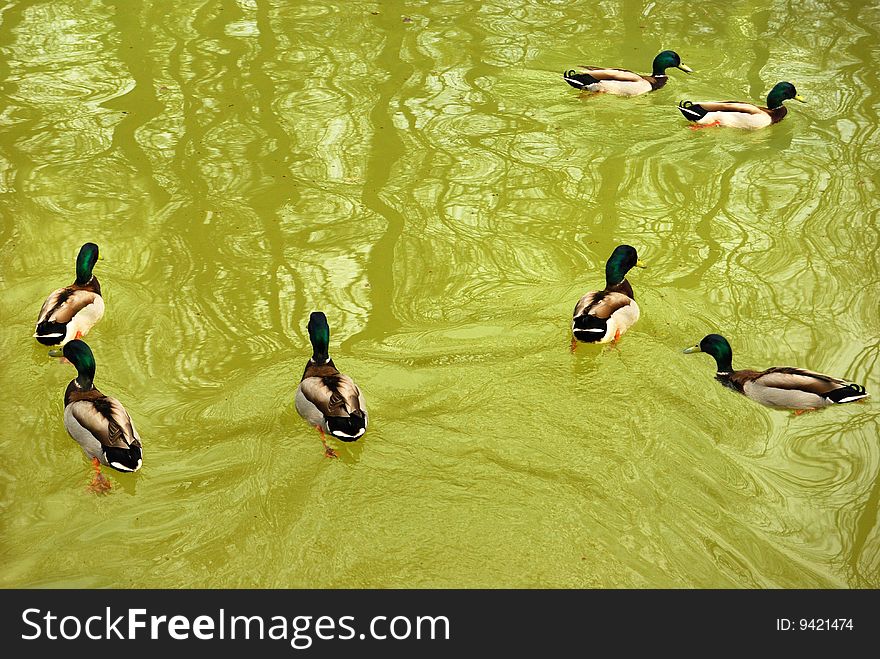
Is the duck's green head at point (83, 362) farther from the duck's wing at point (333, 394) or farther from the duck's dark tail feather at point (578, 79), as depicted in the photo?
the duck's dark tail feather at point (578, 79)

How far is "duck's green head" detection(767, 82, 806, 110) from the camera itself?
728cm

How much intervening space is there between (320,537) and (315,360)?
104 cm

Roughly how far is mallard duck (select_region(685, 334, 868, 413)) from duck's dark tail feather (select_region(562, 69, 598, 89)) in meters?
3.79

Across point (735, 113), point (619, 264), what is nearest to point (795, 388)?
point (619, 264)

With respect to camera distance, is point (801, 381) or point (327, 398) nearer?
point (327, 398)

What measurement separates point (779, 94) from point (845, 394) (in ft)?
12.3

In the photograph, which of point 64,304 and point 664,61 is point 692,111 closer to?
point 664,61

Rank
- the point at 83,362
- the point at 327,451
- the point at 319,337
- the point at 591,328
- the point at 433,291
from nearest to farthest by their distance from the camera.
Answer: the point at 327,451, the point at 83,362, the point at 319,337, the point at 591,328, the point at 433,291

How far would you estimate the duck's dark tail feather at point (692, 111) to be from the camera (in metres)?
7.12

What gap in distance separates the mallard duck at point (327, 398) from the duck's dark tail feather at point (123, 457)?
78 cm

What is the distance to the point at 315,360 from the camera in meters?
4.47

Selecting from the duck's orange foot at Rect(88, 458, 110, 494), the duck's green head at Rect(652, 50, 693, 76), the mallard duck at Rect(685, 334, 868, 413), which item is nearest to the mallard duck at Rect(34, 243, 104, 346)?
the duck's orange foot at Rect(88, 458, 110, 494)

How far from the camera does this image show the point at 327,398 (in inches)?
161

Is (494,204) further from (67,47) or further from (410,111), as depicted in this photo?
(67,47)
